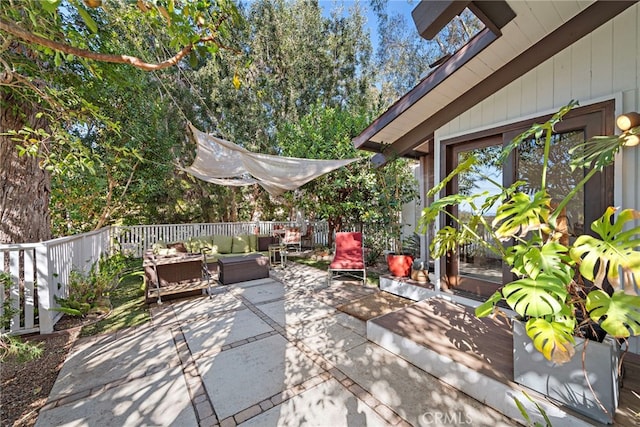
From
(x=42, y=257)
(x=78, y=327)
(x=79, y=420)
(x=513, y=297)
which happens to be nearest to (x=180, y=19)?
(x=513, y=297)

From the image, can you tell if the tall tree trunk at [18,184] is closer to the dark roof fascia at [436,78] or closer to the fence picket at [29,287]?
the fence picket at [29,287]

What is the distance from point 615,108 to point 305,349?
13.5 ft

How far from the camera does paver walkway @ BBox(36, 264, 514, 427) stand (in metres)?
1.96

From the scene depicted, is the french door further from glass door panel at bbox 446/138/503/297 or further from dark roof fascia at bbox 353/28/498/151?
dark roof fascia at bbox 353/28/498/151

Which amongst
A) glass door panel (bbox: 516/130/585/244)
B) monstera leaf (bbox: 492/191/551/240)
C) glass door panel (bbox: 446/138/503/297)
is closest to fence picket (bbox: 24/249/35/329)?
monstera leaf (bbox: 492/191/551/240)

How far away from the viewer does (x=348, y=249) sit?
18.5 ft

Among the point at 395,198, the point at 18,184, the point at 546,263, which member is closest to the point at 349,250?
the point at 395,198

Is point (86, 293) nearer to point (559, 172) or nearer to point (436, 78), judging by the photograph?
point (436, 78)

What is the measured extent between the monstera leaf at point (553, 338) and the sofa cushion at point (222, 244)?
7.13 meters

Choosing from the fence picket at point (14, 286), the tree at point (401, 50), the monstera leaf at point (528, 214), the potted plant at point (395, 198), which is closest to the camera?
the monstera leaf at point (528, 214)

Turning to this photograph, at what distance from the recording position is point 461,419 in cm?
192

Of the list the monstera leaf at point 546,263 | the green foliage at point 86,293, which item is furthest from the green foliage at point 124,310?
the monstera leaf at point 546,263

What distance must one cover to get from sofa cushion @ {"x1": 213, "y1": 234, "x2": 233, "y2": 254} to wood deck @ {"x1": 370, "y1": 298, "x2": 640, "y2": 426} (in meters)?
5.52

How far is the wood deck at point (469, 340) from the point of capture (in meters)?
1.96
